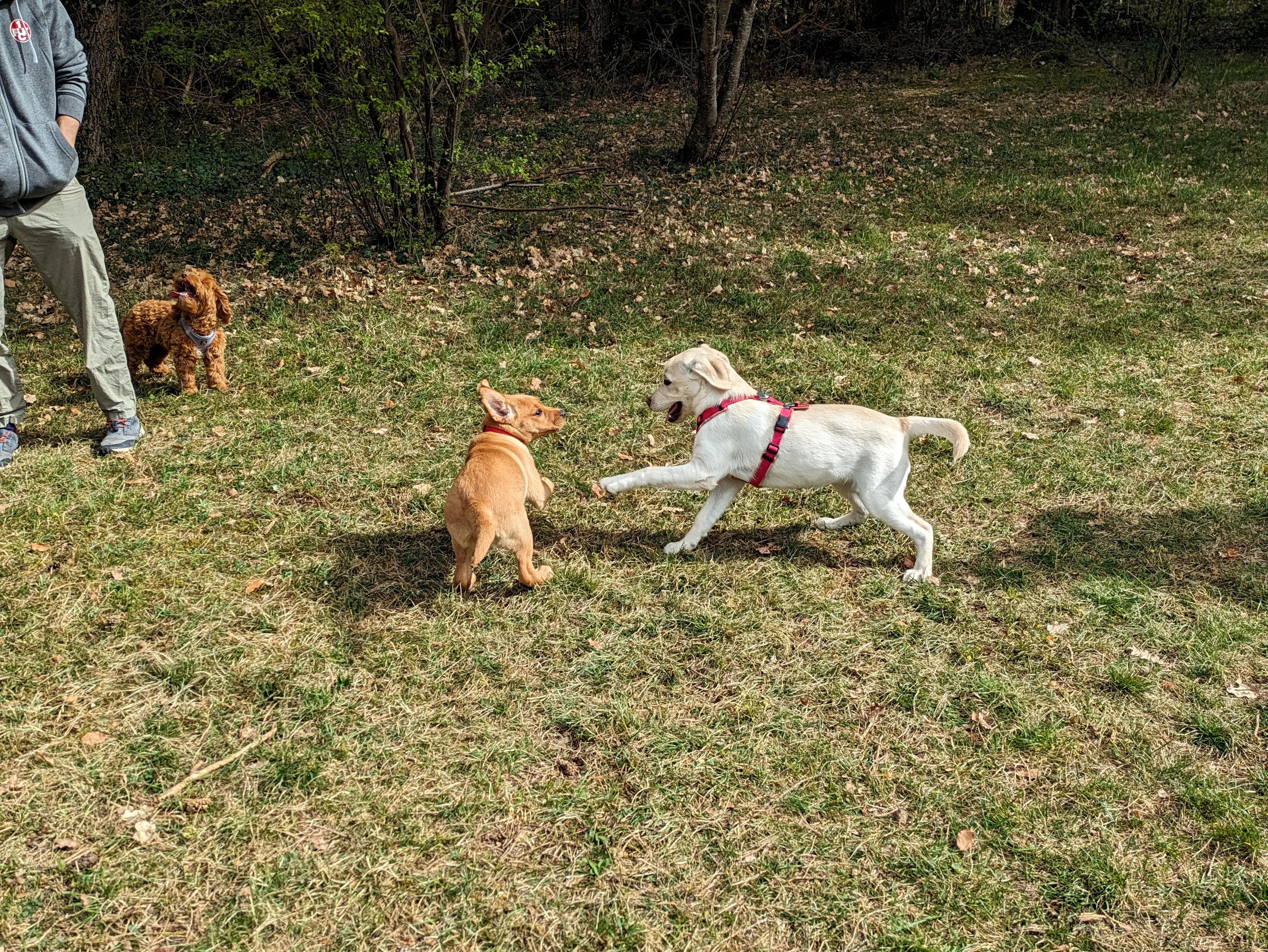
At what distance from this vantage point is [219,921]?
3.09 m

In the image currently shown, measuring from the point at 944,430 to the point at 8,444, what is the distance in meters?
5.76

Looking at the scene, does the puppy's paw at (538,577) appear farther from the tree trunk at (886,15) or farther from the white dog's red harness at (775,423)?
the tree trunk at (886,15)

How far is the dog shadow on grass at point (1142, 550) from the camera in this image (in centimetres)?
496

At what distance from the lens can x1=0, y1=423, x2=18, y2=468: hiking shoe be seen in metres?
5.75

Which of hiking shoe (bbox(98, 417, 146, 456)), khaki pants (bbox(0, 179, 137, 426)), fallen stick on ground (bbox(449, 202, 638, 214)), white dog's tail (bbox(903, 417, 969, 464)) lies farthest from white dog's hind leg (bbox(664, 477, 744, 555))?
fallen stick on ground (bbox(449, 202, 638, 214))

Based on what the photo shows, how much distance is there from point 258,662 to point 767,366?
473 centimetres

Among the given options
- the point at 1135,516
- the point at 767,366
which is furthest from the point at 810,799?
the point at 767,366

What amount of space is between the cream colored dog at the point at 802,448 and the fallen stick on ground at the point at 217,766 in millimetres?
2034

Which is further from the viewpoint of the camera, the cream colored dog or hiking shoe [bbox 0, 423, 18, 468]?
hiking shoe [bbox 0, 423, 18, 468]

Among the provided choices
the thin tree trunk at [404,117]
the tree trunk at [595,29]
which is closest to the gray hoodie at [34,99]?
the thin tree trunk at [404,117]

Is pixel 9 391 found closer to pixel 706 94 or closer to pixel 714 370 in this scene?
pixel 714 370

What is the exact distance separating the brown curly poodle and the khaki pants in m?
0.51

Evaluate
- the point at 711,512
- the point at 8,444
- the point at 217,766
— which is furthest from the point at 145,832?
the point at 8,444

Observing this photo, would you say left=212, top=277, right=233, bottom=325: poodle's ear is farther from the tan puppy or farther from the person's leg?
the tan puppy
